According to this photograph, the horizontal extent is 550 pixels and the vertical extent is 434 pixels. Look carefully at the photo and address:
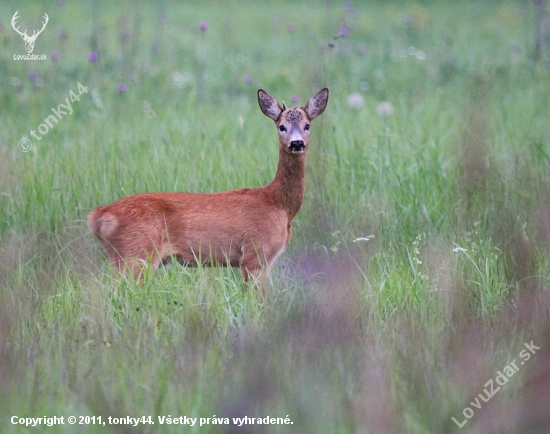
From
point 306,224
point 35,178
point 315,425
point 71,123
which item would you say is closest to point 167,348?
point 315,425

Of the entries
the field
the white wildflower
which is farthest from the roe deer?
the white wildflower

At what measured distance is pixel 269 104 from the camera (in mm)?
5562

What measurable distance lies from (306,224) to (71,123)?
3469 mm

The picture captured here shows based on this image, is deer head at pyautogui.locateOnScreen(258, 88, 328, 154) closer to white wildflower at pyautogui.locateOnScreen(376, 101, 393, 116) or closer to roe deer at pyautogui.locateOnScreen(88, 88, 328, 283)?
roe deer at pyautogui.locateOnScreen(88, 88, 328, 283)

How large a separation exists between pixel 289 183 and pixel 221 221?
523mm

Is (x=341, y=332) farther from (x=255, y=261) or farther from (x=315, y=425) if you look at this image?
(x=255, y=261)

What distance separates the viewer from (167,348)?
383 cm

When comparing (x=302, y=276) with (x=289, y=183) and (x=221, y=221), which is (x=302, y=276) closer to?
(x=221, y=221)

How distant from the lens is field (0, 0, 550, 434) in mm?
3275

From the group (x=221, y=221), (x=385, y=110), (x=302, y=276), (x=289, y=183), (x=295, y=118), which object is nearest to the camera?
(x=302, y=276)

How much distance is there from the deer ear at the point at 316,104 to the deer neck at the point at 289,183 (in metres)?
0.23

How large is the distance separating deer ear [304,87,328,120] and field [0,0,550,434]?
6cm

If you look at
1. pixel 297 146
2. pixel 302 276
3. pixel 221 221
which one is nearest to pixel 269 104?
pixel 297 146

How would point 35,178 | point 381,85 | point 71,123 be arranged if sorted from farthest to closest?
point 381,85 < point 71,123 < point 35,178
